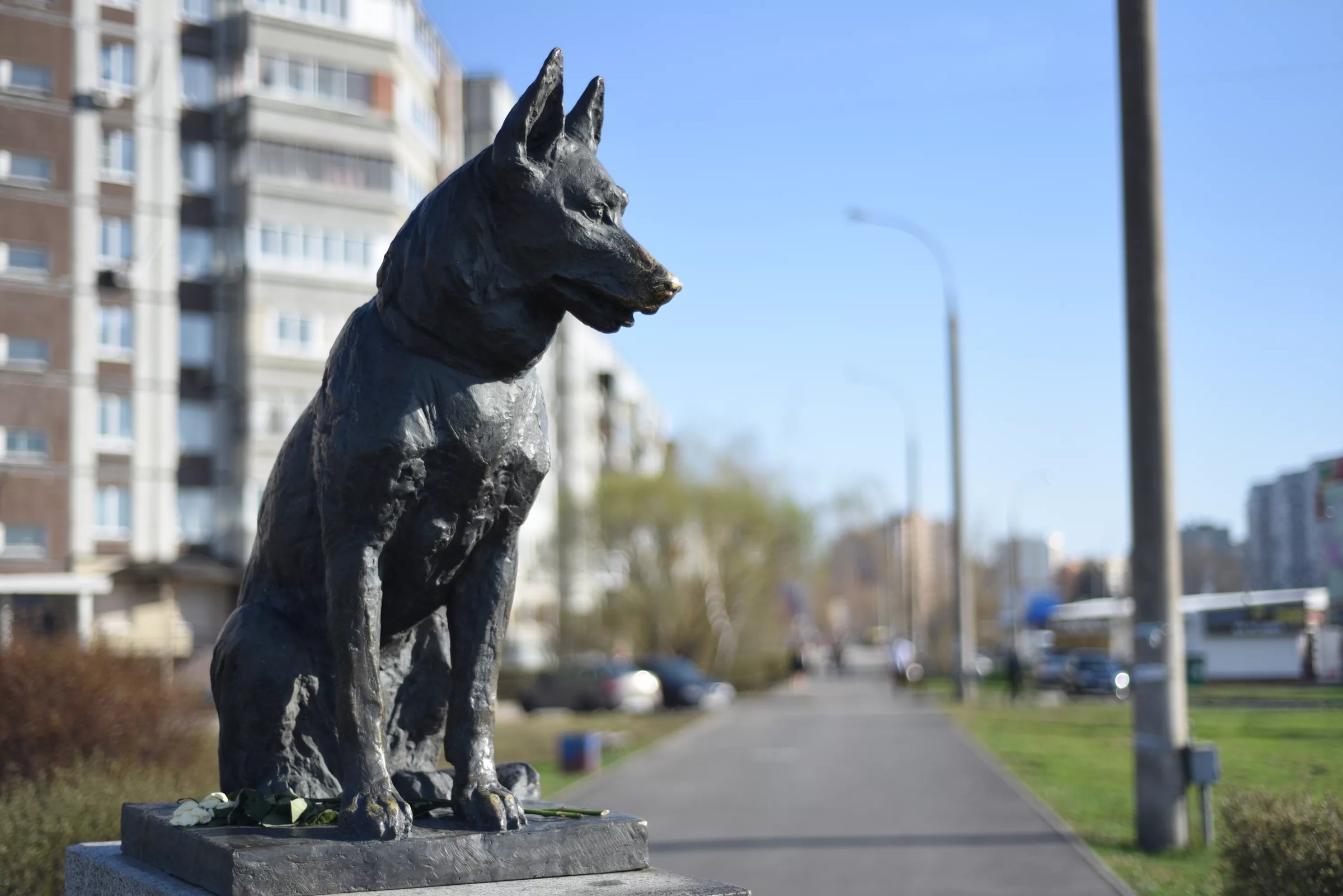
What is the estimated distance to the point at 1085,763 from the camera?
20.0m

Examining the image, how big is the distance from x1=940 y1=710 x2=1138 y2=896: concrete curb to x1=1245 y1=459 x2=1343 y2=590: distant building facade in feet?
11.0

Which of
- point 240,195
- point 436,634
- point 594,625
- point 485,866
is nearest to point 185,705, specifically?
point 436,634

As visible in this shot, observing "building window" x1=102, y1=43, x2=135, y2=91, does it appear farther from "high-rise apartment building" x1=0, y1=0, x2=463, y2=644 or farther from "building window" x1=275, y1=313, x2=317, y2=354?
"building window" x1=275, y1=313, x2=317, y2=354

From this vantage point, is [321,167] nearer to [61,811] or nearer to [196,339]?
[196,339]

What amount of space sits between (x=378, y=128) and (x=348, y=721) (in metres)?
39.0

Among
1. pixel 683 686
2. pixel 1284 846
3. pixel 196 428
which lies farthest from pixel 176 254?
pixel 1284 846

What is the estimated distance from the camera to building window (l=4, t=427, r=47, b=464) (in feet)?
110

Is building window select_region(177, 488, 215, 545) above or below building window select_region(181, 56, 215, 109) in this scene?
below

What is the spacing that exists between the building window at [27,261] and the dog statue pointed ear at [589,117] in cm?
3314

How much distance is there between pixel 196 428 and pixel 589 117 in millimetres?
38483

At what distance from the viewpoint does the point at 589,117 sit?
14.0 feet

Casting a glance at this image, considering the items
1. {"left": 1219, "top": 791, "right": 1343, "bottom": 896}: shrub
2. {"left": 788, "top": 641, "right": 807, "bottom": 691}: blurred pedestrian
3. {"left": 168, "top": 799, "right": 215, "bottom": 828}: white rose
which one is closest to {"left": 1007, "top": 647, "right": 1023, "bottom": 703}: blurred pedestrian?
{"left": 788, "top": 641, "right": 807, "bottom": 691}: blurred pedestrian

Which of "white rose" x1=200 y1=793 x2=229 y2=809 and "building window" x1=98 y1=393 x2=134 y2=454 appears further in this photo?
"building window" x1=98 y1=393 x2=134 y2=454

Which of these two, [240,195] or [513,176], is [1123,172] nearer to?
[513,176]
